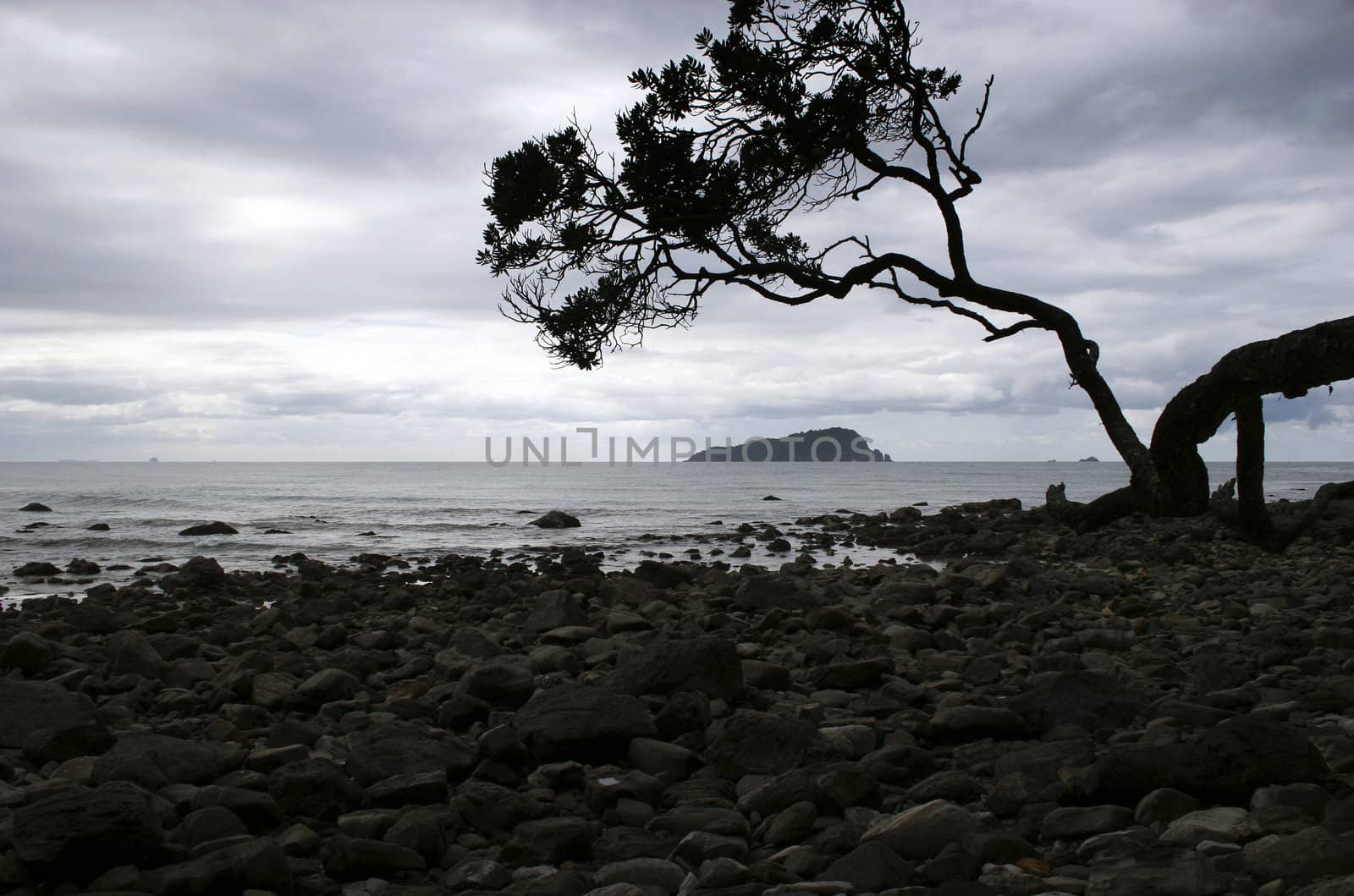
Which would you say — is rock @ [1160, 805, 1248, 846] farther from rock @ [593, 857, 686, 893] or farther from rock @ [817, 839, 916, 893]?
rock @ [593, 857, 686, 893]

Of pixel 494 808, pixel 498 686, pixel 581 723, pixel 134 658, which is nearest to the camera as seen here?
pixel 494 808

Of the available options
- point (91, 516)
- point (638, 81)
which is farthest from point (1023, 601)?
point (91, 516)

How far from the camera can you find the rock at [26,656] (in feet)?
27.8

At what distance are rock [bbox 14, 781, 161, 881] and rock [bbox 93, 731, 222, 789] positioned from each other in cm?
95

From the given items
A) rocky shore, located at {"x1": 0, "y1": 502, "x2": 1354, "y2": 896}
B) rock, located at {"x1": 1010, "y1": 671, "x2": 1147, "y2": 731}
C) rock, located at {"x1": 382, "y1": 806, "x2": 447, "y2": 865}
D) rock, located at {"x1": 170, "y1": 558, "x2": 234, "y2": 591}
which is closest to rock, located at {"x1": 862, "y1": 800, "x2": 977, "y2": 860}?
rocky shore, located at {"x1": 0, "y1": 502, "x2": 1354, "y2": 896}

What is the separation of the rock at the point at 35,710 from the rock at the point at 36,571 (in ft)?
52.3

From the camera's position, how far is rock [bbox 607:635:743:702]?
6539 mm

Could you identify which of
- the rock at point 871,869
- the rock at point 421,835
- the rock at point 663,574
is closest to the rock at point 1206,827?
the rock at point 871,869

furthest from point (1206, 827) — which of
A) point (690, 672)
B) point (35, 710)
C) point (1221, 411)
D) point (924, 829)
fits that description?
point (35, 710)

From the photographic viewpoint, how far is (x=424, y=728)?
6109 mm

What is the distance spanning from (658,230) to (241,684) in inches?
212

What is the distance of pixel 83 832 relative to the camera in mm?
3898

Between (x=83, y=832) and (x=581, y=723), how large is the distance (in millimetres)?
2472

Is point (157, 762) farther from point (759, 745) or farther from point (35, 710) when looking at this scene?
point (759, 745)
